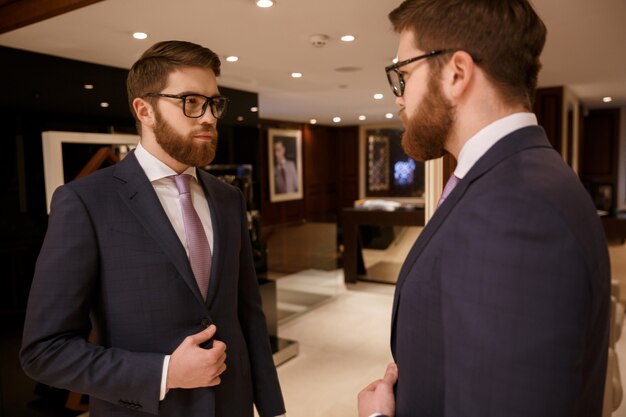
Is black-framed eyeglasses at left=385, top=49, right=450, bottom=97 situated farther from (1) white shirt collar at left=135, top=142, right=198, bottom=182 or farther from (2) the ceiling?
(2) the ceiling

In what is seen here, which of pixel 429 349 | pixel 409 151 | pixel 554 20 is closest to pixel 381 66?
pixel 554 20

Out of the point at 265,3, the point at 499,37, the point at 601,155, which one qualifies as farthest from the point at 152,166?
the point at 601,155

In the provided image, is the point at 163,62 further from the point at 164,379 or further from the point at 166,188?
the point at 164,379

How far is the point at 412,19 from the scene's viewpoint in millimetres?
945

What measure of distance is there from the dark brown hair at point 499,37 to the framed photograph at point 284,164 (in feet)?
29.8

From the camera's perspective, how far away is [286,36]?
3.31 m

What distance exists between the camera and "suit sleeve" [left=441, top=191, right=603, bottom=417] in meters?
0.69

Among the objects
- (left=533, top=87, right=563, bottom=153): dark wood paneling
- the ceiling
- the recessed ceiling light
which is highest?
the ceiling

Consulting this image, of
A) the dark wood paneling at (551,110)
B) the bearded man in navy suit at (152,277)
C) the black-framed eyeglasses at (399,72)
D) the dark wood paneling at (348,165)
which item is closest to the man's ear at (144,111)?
the bearded man in navy suit at (152,277)

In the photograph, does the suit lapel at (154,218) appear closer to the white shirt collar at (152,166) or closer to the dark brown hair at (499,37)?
the white shirt collar at (152,166)

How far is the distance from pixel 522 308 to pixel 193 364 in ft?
2.77

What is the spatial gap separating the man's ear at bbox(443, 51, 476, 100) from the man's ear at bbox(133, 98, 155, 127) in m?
0.92

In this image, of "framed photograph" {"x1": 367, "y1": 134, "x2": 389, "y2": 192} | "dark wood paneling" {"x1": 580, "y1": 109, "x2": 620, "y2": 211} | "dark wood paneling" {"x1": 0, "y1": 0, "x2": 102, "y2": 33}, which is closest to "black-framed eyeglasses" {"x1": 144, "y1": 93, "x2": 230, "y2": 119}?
"dark wood paneling" {"x1": 0, "y1": 0, "x2": 102, "y2": 33}

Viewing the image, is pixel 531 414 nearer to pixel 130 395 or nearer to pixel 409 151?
pixel 409 151
